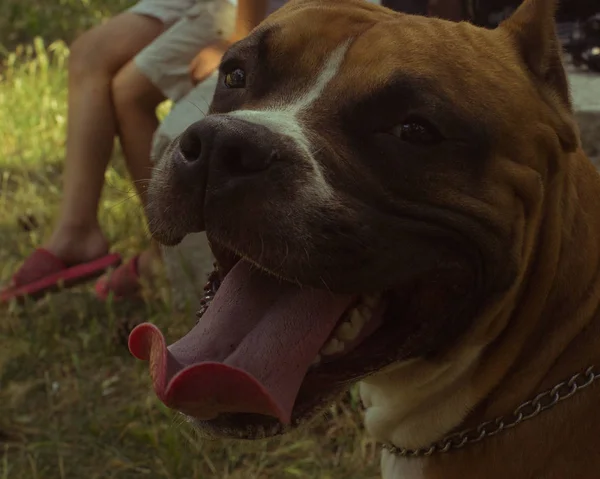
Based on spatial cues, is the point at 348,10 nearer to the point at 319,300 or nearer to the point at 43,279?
the point at 319,300

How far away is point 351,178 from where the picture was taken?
1823mm

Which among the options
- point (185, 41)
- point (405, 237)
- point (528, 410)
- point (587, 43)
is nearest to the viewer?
point (405, 237)

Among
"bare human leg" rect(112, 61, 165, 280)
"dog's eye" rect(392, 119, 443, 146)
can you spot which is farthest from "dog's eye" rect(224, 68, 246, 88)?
"bare human leg" rect(112, 61, 165, 280)

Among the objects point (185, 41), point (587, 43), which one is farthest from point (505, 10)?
point (185, 41)

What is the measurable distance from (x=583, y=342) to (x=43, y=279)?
109 inches

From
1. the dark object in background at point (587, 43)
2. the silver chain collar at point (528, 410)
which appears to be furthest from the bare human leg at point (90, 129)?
the silver chain collar at point (528, 410)

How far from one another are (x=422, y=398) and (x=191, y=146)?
79 centimetres

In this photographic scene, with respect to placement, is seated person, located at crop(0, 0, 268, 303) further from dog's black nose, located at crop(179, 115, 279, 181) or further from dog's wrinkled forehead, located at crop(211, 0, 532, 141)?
dog's black nose, located at crop(179, 115, 279, 181)

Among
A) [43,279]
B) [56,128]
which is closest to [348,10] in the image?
[43,279]

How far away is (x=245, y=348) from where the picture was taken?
1.89m

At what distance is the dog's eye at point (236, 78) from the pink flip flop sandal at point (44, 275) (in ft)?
6.92

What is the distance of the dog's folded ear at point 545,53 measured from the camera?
1973 mm

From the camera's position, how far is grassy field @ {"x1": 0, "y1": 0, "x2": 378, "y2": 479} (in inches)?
118

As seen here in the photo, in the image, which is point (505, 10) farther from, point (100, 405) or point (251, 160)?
point (100, 405)
